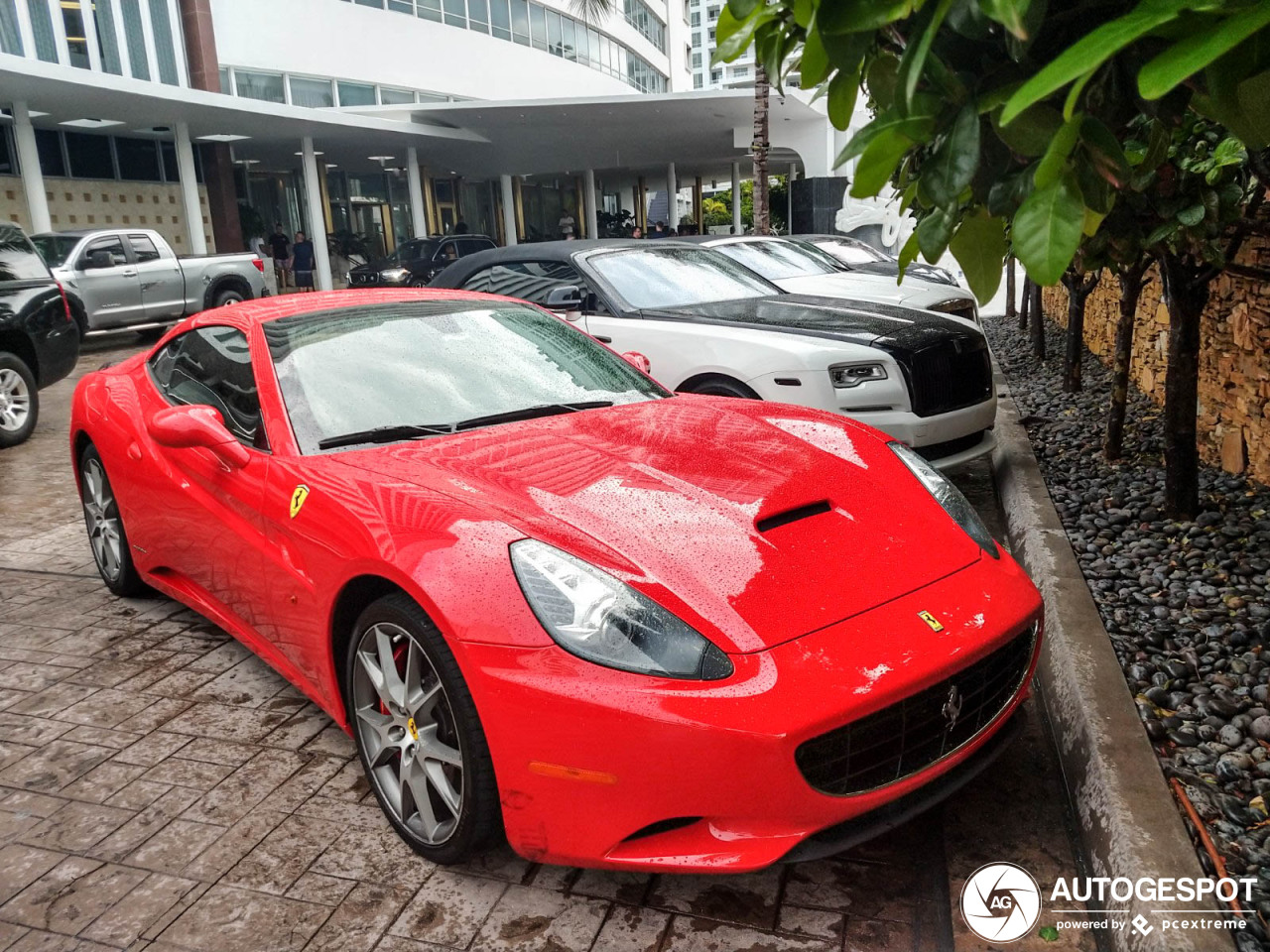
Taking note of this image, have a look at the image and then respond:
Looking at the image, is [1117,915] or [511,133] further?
[511,133]

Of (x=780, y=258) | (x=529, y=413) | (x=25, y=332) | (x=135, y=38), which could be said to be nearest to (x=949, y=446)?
(x=529, y=413)

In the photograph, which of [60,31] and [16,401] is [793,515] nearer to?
[16,401]

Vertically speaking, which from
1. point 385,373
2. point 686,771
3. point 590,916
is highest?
point 385,373

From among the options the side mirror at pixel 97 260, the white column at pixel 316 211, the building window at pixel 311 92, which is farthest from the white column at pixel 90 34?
the side mirror at pixel 97 260

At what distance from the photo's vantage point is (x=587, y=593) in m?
2.40

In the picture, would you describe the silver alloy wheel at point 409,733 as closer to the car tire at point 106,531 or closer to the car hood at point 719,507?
the car hood at point 719,507

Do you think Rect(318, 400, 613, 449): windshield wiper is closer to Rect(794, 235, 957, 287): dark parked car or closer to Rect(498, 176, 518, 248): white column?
Rect(794, 235, 957, 287): dark parked car

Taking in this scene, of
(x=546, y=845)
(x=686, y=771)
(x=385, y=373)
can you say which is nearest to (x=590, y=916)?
(x=546, y=845)

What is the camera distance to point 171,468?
3.86 metres

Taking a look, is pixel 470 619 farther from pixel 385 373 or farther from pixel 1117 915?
pixel 1117 915

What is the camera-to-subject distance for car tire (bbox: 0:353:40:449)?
28.3ft

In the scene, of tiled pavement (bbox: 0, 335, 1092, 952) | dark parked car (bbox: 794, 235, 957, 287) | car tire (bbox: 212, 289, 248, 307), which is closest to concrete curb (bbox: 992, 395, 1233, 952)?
tiled pavement (bbox: 0, 335, 1092, 952)

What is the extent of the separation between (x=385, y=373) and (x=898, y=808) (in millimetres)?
2198

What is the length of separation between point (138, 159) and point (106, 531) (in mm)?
23539
